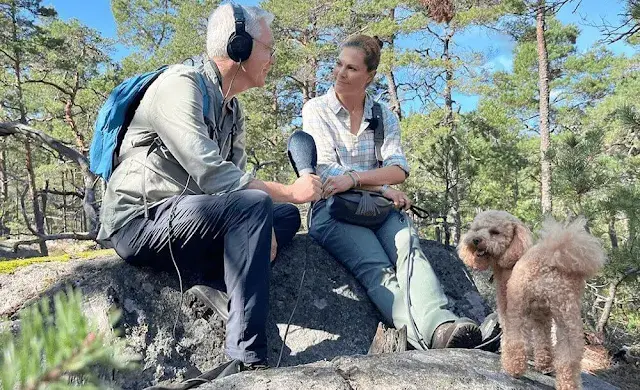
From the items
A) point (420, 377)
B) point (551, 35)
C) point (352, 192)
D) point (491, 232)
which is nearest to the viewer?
point (420, 377)

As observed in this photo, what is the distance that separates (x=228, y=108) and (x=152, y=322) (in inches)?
47.7

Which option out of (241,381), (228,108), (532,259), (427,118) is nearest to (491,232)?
(532,259)

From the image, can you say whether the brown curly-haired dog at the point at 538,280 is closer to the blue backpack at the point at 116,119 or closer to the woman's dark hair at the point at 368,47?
the blue backpack at the point at 116,119

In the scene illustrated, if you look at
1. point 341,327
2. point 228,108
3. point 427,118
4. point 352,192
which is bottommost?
point 341,327

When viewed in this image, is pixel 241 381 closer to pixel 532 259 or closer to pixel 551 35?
pixel 532 259

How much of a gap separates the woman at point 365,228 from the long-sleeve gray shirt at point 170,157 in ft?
2.76

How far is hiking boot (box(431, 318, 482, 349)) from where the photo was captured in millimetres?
2391

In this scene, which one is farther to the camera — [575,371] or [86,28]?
[86,28]

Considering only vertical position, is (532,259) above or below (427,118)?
below

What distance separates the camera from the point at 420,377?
73.8 inches

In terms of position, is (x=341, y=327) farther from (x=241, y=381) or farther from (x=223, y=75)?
(x=223, y=75)

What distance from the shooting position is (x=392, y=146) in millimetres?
3443

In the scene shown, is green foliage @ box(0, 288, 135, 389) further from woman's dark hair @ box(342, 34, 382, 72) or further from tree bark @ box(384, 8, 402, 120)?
tree bark @ box(384, 8, 402, 120)

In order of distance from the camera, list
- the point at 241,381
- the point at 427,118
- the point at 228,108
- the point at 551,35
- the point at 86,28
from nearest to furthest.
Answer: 1. the point at 241,381
2. the point at 228,108
3. the point at 427,118
4. the point at 86,28
5. the point at 551,35
